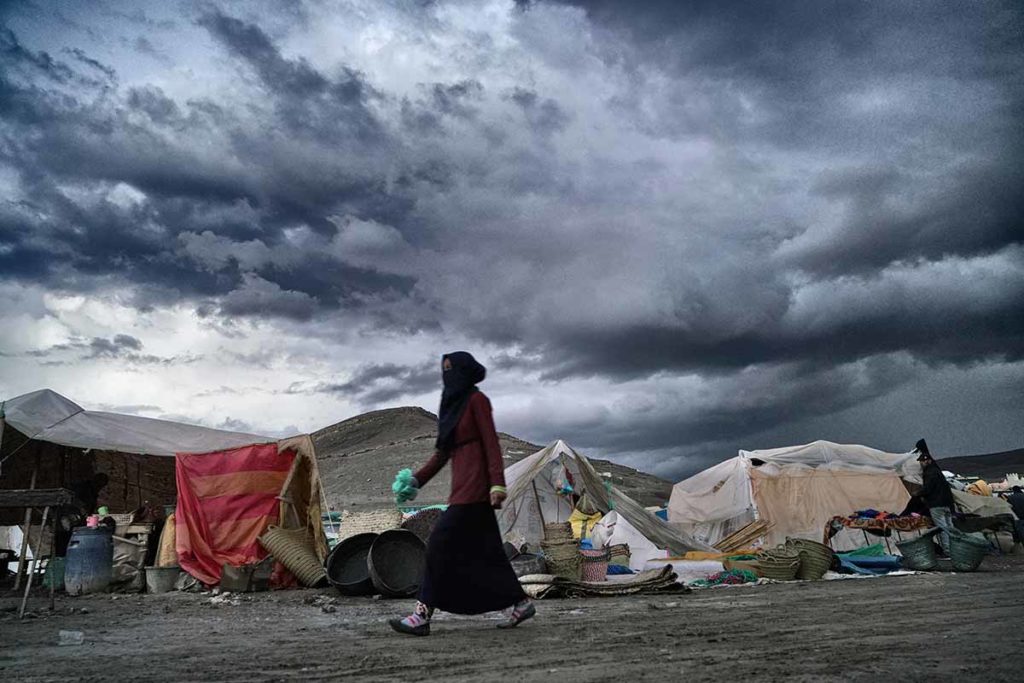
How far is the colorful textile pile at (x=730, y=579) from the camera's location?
9188 millimetres

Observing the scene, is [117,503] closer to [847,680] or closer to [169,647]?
[169,647]

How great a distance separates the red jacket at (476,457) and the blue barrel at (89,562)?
259 inches

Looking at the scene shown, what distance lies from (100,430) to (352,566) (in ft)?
23.9

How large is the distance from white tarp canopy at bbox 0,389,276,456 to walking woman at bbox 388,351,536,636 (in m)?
8.08

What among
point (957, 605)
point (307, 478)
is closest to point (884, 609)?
point (957, 605)

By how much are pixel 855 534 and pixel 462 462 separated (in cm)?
1150

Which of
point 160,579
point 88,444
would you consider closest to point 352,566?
point 160,579

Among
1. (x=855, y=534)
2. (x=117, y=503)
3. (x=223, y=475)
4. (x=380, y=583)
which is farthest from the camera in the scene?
(x=117, y=503)

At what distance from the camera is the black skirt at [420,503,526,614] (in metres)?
4.97

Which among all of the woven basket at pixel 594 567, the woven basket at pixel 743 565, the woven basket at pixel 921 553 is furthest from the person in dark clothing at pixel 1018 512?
the woven basket at pixel 594 567

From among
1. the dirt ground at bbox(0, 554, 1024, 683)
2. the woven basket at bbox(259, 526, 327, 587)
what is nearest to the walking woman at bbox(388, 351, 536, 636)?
the dirt ground at bbox(0, 554, 1024, 683)

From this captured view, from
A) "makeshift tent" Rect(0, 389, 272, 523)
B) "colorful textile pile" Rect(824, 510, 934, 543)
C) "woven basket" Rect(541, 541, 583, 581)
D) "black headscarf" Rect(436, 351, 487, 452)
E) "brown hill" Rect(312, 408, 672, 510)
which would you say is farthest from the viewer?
"brown hill" Rect(312, 408, 672, 510)

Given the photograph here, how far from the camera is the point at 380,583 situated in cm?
809

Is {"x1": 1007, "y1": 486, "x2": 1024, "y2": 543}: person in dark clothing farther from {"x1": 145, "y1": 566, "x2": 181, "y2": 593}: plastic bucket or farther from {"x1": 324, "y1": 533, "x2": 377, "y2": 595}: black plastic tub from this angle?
{"x1": 145, "y1": 566, "x2": 181, "y2": 593}: plastic bucket
